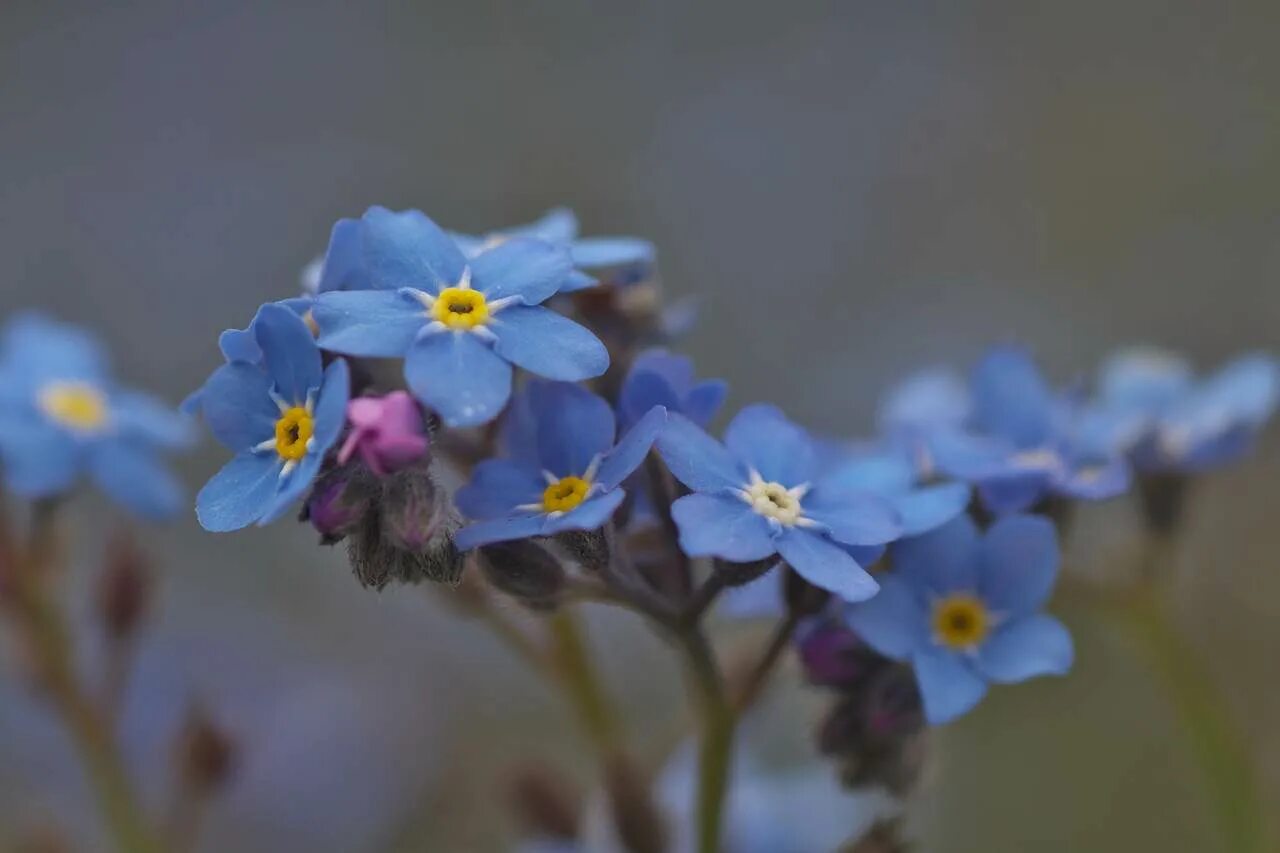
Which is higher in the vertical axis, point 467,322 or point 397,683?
point 467,322

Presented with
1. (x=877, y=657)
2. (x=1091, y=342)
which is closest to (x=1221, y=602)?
(x=1091, y=342)

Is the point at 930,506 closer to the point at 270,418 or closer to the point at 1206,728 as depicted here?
the point at 270,418

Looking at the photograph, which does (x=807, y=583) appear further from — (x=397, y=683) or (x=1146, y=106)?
(x=1146, y=106)

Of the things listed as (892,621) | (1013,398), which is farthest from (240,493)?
(1013,398)

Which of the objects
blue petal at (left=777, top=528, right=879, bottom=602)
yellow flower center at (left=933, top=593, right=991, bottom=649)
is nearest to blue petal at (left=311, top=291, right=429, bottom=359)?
blue petal at (left=777, top=528, right=879, bottom=602)

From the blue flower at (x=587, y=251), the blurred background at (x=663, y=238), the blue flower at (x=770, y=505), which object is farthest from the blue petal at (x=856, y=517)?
the blurred background at (x=663, y=238)

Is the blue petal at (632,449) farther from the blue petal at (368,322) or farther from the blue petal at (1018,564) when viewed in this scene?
the blue petal at (1018,564)

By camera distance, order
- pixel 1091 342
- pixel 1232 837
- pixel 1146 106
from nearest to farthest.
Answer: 1. pixel 1232 837
2. pixel 1091 342
3. pixel 1146 106
